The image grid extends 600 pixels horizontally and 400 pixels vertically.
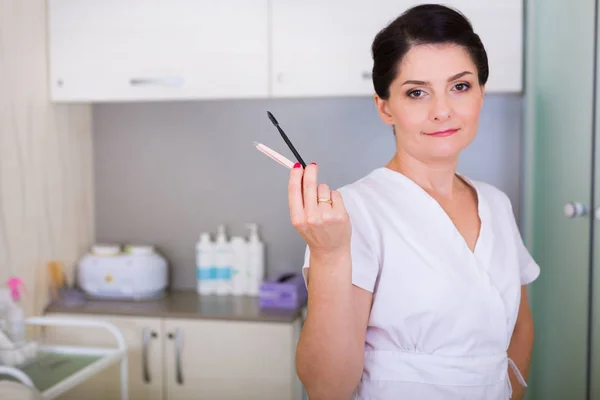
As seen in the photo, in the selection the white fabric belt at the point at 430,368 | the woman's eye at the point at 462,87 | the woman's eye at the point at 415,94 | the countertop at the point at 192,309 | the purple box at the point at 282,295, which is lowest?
the countertop at the point at 192,309

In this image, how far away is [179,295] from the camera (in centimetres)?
255

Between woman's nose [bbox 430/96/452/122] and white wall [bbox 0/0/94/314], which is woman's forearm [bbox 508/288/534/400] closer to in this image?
woman's nose [bbox 430/96/452/122]

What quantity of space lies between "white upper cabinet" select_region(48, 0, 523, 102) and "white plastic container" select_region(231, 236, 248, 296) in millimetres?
562

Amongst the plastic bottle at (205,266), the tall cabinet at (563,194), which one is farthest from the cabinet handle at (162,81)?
the tall cabinet at (563,194)

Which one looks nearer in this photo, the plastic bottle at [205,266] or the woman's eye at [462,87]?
the woman's eye at [462,87]

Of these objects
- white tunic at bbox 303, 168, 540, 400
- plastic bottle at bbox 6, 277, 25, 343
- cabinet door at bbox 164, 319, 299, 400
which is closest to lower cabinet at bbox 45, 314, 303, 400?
cabinet door at bbox 164, 319, 299, 400

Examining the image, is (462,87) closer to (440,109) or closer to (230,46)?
(440,109)

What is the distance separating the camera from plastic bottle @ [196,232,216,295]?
2.52 meters

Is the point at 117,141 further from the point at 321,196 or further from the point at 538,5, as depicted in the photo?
the point at 321,196

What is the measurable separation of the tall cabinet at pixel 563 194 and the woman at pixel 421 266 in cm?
55

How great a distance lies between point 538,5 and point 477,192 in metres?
0.96

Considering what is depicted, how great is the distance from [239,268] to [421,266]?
1391mm

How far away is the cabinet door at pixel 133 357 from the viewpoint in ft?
7.43

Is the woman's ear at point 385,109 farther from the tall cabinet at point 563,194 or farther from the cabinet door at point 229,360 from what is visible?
the cabinet door at point 229,360
